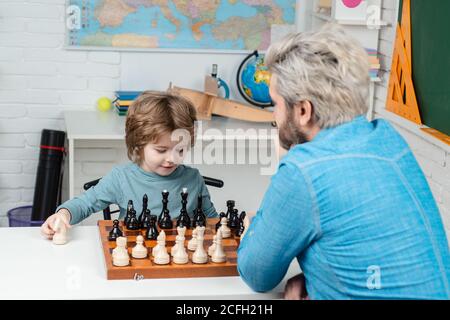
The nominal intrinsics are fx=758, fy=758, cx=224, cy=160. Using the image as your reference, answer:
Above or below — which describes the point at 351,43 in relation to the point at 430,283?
above

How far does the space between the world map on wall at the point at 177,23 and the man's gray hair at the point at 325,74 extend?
2491 mm

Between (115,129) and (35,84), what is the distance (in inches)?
27.1

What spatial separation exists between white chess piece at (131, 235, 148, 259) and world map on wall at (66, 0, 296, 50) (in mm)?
2353

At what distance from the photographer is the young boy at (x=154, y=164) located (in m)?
2.29

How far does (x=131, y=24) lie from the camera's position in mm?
4004

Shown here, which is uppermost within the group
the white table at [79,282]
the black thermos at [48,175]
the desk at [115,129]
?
the white table at [79,282]

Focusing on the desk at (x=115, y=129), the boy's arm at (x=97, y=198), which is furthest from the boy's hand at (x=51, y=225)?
the desk at (x=115, y=129)

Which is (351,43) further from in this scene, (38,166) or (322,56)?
(38,166)

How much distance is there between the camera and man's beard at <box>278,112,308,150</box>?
1638 mm

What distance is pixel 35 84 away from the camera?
399cm

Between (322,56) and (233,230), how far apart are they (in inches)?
26.9

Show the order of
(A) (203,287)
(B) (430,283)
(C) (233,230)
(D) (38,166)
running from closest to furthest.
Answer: (B) (430,283) → (A) (203,287) → (C) (233,230) → (D) (38,166)

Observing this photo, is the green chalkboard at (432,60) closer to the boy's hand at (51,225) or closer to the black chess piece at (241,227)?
the black chess piece at (241,227)
